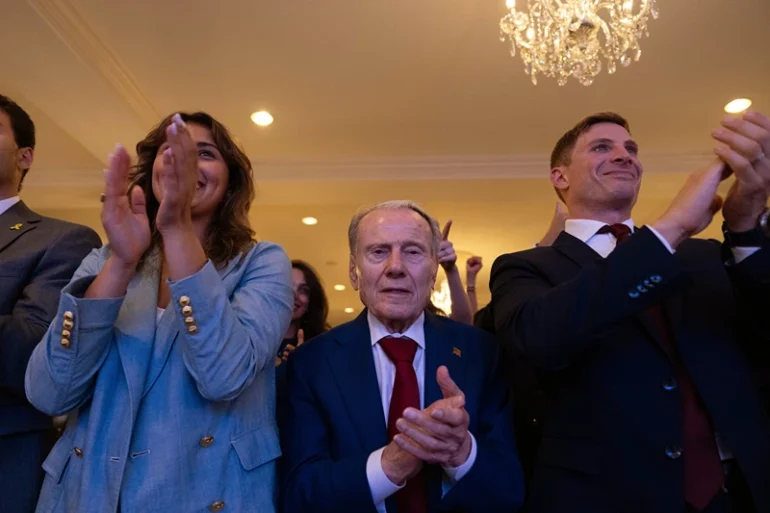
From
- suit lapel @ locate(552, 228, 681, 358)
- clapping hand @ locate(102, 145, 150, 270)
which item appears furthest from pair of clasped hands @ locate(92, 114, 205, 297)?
suit lapel @ locate(552, 228, 681, 358)

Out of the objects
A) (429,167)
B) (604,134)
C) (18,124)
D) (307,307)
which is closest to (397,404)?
(604,134)

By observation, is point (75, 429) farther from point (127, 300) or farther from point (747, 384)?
point (747, 384)

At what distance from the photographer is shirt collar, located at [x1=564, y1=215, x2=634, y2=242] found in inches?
60.7

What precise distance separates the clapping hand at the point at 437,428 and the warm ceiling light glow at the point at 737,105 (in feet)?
13.5

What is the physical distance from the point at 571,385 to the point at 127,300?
980 millimetres

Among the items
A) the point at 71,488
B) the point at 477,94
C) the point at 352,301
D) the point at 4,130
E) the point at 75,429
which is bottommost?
the point at 71,488

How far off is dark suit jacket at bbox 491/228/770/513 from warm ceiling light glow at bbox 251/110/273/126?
135 inches

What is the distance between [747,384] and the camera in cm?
124

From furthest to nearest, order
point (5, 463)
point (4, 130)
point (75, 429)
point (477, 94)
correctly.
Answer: point (477, 94) → point (4, 130) → point (5, 463) → point (75, 429)

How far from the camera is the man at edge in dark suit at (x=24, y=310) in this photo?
1.35 meters

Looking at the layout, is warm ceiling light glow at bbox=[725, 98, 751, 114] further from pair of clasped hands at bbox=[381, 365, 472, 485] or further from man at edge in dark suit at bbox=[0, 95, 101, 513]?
man at edge in dark suit at bbox=[0, 95, 101, 513]

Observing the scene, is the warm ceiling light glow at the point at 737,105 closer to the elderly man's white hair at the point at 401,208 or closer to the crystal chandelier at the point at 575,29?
the crystal chandelier at the point at 575,29

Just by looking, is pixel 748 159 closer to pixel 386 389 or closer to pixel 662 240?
pixel 662 240

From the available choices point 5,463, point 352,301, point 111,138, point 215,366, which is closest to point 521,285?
point 215,366
